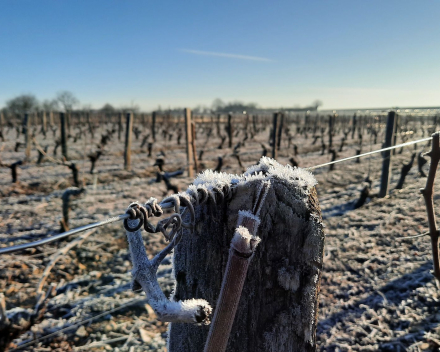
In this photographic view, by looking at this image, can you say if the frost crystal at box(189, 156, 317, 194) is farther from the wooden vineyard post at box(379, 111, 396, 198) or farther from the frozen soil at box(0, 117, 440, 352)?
the wooden vineyard post at box(379, 111, 396, 198)

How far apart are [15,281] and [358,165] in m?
11.7

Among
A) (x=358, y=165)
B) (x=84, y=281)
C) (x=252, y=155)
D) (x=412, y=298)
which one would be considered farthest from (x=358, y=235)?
(x=252, y=155)

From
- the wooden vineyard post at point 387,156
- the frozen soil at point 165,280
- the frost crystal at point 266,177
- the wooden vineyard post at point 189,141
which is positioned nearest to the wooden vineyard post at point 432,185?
the frozen soil at point 165,280

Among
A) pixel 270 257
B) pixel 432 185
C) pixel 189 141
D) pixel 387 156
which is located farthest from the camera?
pixel 189 141

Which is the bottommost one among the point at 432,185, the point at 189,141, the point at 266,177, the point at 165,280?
the point at 165,280

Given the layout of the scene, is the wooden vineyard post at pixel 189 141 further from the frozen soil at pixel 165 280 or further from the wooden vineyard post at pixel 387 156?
the wooden vineyard post at pixel 387 156

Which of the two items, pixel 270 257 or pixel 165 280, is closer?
pixel 270 257

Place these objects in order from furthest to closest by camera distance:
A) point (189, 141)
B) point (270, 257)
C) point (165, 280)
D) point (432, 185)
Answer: point (189, 141) < point (165, 280) < point (432, 185) < point (270, 257)

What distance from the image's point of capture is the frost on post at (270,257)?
2.99 feet

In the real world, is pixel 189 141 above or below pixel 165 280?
above

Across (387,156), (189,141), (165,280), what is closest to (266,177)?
(165,280)

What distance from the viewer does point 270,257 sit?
Answer: 916mm

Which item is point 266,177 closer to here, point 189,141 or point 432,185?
point 432,185

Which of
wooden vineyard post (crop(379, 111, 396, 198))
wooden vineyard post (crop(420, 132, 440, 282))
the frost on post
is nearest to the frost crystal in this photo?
the frost on post
